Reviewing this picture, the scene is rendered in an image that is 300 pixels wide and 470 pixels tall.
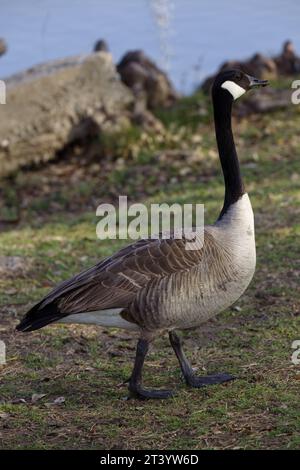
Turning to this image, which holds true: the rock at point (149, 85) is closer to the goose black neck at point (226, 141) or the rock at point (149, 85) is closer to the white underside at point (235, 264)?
the goose black neck at point (226, 141)

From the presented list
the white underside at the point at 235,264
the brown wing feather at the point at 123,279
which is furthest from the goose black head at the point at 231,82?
the brown wing feather at the point at 123,279

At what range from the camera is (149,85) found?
41.1 feet

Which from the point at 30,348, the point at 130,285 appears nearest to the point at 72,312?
the point at 130,285

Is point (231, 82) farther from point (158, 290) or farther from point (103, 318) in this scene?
point (103, 318)

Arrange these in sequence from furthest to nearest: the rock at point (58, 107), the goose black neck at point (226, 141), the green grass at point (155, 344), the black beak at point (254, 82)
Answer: the rock at point (58, 107) → the black beak at point (254, 82) → the goose black neck at point (226, 141) → the green grass at point (155, 344)

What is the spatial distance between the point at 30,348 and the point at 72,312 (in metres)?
1.23

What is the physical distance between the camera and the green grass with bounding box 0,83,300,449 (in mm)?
4398

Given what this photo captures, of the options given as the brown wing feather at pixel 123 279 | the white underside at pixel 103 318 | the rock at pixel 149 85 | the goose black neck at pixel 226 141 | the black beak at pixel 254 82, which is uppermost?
the rock at pixel 149 85

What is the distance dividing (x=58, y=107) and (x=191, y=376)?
6848mm

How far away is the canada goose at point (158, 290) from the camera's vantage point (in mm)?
4744

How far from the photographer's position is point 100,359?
5.64m

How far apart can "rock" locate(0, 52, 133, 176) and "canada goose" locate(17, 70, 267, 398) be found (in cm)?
630

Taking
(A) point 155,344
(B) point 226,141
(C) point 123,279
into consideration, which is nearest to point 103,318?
(C) point 123,279
